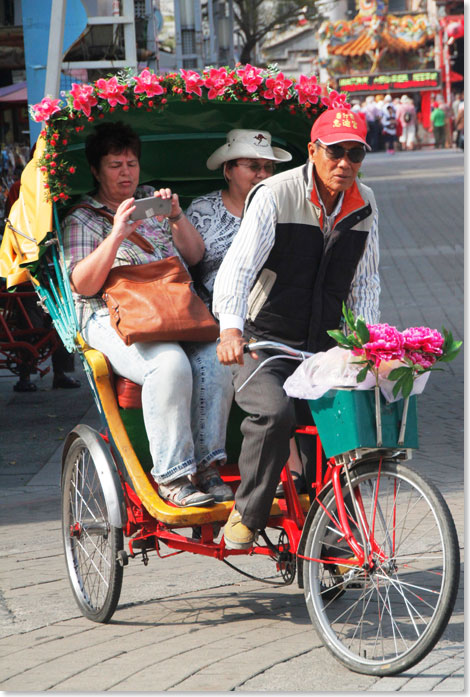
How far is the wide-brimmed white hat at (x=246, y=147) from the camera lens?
16.7ft

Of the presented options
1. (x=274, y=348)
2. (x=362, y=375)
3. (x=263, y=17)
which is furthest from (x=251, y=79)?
(x=263, y=17)

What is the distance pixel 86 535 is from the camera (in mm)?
4719

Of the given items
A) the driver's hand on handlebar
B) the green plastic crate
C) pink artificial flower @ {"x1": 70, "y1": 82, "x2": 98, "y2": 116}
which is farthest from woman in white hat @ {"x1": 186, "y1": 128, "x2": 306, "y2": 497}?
the green plastic crate

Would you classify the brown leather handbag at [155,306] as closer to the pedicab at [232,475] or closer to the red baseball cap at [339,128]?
the pedicab at [232,475]

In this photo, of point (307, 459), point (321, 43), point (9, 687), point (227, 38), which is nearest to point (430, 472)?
point (307, 459)

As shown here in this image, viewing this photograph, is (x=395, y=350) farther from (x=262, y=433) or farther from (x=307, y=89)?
(x=307, y=89)

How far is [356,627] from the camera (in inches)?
162

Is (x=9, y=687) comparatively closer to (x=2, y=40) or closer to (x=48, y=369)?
(x=48, y=369)

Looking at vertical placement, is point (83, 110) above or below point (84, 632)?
above

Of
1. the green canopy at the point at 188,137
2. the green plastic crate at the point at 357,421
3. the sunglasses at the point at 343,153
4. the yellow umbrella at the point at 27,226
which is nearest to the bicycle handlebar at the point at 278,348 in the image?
the green plastic crate at the point at 357,421

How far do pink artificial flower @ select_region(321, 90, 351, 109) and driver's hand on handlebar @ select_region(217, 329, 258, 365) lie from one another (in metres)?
1.45

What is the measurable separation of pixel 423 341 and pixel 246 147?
179 centimetres

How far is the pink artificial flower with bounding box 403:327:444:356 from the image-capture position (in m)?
3.63

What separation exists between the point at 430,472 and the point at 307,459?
2493mm
